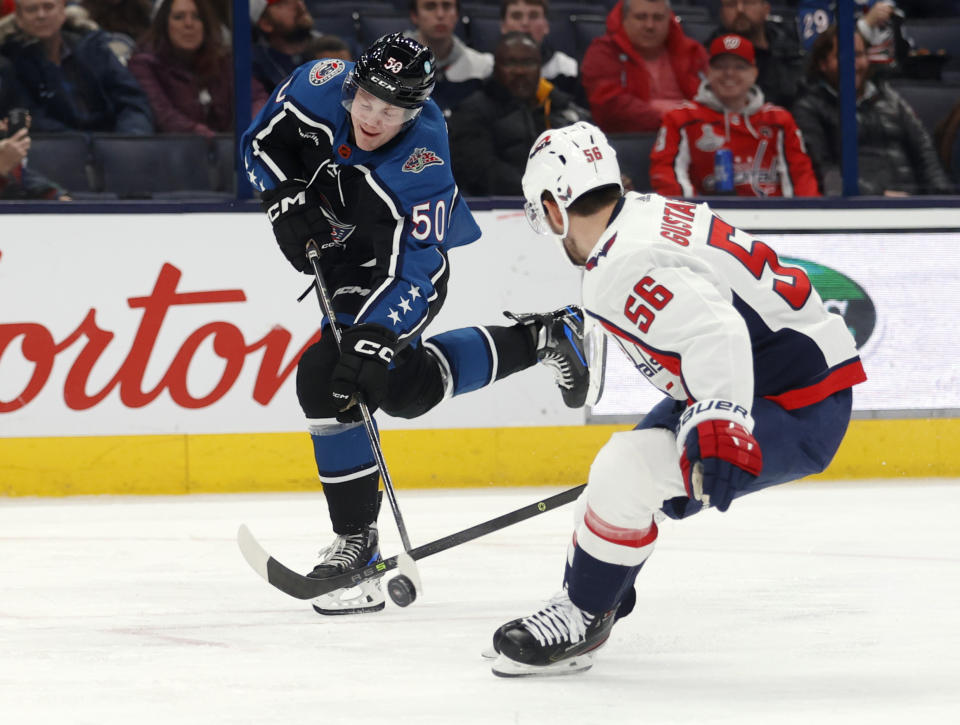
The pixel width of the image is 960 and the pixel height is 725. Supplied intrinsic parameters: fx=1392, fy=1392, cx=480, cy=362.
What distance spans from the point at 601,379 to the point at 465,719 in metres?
0.97

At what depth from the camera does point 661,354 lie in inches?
83.0

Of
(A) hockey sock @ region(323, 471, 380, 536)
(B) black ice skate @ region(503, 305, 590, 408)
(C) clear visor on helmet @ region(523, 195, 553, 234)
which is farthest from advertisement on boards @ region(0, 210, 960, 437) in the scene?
(C) clear visor on helmet @ region(523, 195, 553, 234)

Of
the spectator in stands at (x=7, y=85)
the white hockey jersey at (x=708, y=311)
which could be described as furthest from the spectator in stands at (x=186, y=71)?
the white hockey jersey at (x=708, y=311)

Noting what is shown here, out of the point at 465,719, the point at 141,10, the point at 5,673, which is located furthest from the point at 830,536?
the point at 141,10

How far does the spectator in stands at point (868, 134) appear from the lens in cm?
498

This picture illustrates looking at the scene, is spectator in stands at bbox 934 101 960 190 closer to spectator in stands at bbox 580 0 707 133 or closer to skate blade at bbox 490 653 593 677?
spectator in stands at bbox 580 0 707 133

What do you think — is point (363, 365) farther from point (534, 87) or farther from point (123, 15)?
point (123, 15)

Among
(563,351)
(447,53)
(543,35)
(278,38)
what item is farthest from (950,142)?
(563,351)

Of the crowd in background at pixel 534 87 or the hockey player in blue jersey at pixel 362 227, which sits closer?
the hockey player in blue jersey at pixel 362 227

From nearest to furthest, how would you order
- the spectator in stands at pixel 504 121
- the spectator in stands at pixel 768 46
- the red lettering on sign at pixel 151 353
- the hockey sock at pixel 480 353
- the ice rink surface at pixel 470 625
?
the ice rink surface at pixel 470 625, the hockey sock at pixel 480 353, the red lettering on sign at pixel 151 353, the spectator in stands at pixel 504 121, the spectator in stands at pixel 768 46

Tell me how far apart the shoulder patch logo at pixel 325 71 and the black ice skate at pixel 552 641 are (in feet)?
4.26

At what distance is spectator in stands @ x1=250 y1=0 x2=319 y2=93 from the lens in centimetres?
477

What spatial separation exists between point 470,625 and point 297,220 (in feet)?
3.03

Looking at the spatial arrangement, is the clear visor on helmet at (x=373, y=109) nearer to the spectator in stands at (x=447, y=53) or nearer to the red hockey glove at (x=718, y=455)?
the red hockey glove at (x=718, y=455)
